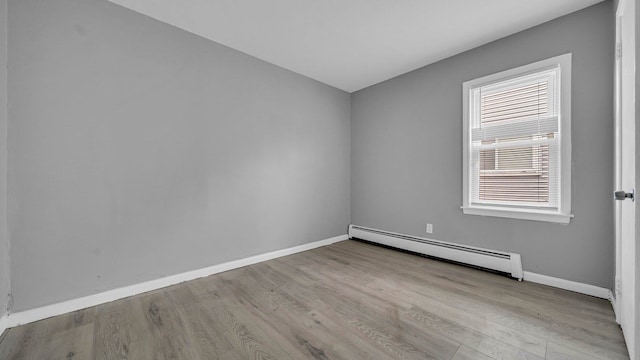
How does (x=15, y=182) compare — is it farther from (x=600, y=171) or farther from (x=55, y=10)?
(x=600, y=171)

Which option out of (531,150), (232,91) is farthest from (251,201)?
(531,150)

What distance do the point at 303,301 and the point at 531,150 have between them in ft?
8.75

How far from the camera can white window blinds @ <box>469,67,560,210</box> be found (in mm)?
2402

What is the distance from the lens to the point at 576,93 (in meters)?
2.23

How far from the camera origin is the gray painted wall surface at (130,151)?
6.05 feet

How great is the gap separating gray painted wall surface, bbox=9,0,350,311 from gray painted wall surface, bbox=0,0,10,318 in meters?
0.04

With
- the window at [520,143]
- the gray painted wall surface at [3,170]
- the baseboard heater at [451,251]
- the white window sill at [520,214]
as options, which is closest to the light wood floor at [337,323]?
the baseboard heater at [451,251]

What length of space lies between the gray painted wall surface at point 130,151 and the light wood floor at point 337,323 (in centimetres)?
40

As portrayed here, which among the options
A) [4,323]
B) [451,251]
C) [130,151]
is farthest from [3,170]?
[451,251]

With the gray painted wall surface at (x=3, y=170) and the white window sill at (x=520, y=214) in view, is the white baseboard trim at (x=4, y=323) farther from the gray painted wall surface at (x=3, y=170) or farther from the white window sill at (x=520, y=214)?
the white window sill at (x=520, y=214)

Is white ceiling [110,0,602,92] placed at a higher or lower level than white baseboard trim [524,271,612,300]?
higher

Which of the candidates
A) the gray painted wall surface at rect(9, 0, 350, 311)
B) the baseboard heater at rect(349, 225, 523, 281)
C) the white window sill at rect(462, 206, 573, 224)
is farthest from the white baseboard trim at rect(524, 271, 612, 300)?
the gray painted wall surface at rect(9, 0, 350, 311)

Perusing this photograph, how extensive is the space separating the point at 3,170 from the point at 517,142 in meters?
4.33

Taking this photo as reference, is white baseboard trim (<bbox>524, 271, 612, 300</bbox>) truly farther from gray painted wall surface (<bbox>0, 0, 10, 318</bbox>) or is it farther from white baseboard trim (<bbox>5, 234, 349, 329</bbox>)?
gray painted wall surface (<bbox>0, 0, 10, 318</bbox>)
